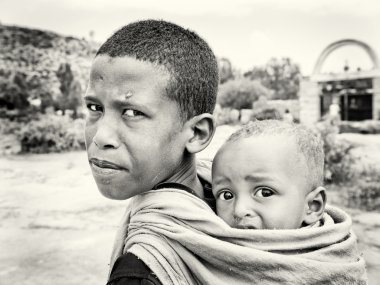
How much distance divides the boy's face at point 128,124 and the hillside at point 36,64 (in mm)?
5813

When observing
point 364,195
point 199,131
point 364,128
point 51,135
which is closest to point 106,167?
point 199,131

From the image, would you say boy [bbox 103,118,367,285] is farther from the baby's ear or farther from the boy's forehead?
the boy's forehead

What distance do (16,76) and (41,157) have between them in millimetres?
1215

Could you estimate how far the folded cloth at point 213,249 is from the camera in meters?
1.07

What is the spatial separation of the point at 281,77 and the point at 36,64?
15.0ft

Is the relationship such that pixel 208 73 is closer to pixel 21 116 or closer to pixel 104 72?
pixel 104 72

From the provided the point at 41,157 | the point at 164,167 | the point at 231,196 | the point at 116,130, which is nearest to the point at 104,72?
the point at 116,130

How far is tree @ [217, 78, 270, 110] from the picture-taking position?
828 centimetres

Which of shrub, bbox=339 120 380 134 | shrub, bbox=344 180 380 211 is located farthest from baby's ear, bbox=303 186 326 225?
shrub, bbox=339 120 380 134

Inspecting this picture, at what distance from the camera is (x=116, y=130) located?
119 centimetres

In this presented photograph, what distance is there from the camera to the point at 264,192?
50.4 inches

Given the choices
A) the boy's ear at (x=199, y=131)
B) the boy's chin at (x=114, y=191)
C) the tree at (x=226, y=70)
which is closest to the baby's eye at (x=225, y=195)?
the boy's ear at (x=199, y=131)

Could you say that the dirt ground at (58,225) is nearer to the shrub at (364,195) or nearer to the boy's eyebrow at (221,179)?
the shrub at (364,195)

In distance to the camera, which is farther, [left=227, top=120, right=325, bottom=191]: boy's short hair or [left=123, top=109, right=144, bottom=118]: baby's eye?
[left=227, top=120, right=325, bottom=191]: boy's short hair
